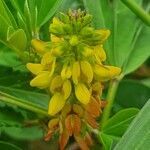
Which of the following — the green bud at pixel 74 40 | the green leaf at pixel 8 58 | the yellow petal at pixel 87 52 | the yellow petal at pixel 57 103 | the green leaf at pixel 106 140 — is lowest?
the green leaf at pixel 106 140

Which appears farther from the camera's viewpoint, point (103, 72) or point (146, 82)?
point (146, 82)

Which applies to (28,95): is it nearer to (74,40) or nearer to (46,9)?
(46,9)

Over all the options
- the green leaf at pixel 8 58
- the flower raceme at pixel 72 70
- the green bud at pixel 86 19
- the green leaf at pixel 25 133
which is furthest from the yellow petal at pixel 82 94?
the green leaf at pixel 25 133

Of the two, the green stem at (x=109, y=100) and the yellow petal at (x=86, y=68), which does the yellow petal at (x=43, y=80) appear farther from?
the green stem at (x=109, y=100)

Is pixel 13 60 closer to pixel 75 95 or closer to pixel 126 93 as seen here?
pixel 75 95

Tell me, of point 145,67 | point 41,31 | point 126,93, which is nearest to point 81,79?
point 41,31

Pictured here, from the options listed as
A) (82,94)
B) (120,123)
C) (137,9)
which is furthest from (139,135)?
(137,9)
